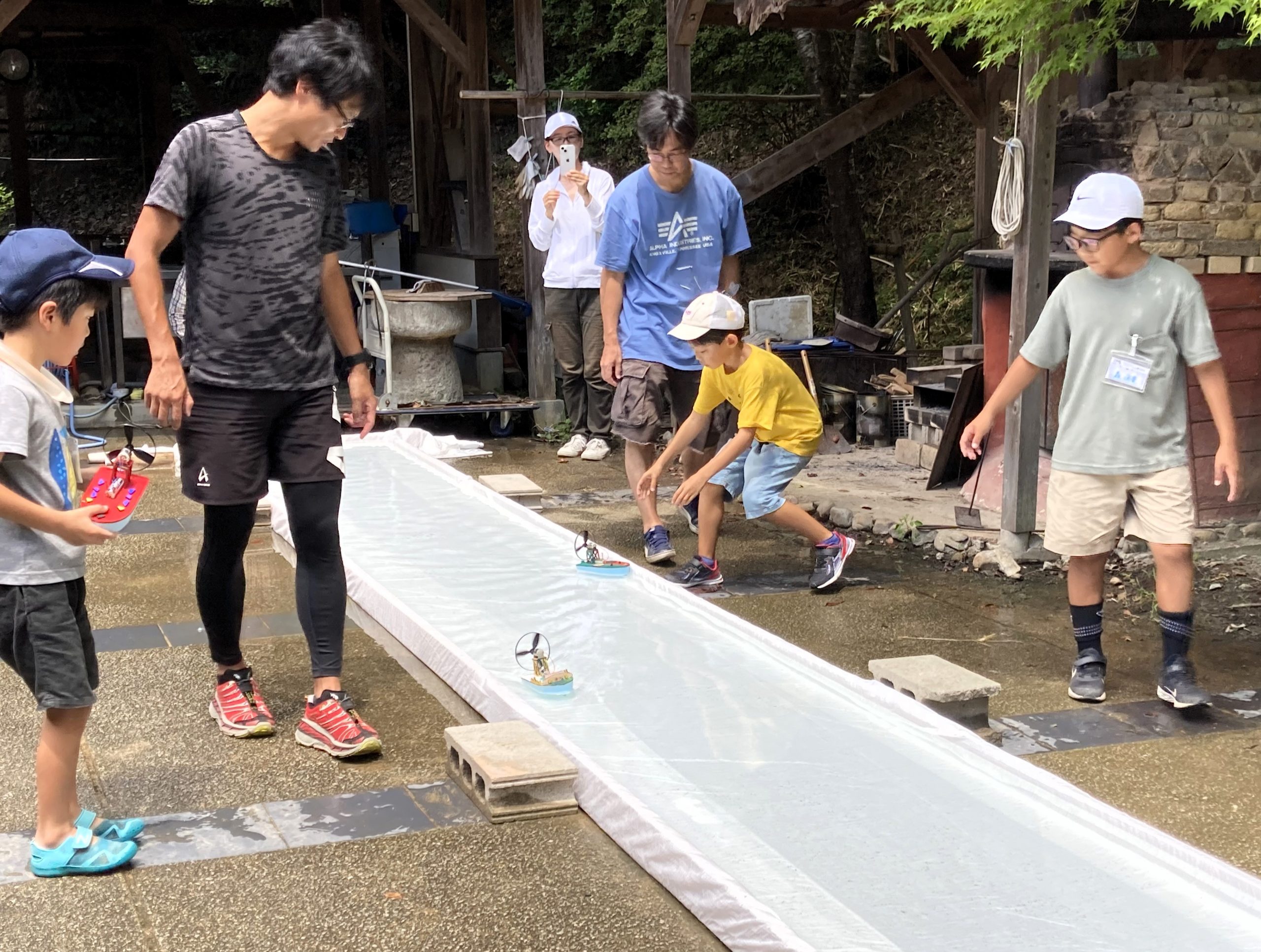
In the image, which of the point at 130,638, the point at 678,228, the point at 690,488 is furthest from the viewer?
the point at 678,228

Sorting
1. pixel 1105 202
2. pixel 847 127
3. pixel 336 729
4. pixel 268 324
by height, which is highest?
pixel 847 127

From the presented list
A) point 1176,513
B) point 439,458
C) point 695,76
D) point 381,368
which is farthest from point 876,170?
point 1176,513

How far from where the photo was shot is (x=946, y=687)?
399cm

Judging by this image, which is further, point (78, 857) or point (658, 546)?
point (658, 546)

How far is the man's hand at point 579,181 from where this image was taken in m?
8.52

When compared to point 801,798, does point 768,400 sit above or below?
above

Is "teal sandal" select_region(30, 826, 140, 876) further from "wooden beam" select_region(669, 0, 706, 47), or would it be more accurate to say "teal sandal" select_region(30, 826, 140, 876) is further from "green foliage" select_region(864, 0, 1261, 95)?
"wooden beam" select_region(669, 0, 706, 47)

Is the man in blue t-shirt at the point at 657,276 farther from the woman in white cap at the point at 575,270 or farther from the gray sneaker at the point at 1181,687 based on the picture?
the woman in white cap at the point at 575,270

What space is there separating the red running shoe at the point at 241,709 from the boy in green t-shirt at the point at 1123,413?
2.18 m

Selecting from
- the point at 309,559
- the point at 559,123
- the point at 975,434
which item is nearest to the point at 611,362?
the point at 975,434

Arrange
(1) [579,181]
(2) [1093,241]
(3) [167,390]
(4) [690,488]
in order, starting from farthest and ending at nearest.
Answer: (1) [579,181], (4) [690,488], (2) [1093,241], (3) [167,390]

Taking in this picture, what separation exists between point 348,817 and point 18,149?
13366 mm

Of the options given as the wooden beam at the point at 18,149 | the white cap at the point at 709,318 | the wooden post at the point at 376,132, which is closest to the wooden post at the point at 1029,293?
the white cap at the point at 709,318

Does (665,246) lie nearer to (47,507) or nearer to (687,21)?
(687,21)
